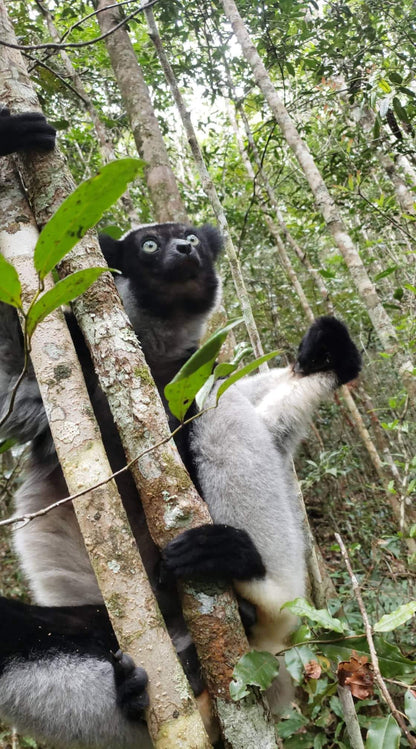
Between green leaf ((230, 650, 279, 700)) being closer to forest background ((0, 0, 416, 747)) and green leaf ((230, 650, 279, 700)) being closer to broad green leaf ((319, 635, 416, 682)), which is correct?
broad green leaf ((319, 635, 416, 682))

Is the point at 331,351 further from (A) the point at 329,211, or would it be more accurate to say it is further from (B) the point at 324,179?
(B) the point at 324,179

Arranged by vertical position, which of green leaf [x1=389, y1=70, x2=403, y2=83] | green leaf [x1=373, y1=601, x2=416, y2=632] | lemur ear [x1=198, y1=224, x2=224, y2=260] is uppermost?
green leaf [x1=389, y1=70, x2=403, y2=83]

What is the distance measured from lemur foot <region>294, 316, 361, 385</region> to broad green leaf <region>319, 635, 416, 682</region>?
1250mm

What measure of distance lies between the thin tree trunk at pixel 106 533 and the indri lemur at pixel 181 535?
0.43 feet

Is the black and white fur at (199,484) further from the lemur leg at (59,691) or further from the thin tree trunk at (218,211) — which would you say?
the thin tree trunk at (218,211)

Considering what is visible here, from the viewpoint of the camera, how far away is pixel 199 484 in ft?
6.75

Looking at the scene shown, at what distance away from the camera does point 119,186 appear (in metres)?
0.76

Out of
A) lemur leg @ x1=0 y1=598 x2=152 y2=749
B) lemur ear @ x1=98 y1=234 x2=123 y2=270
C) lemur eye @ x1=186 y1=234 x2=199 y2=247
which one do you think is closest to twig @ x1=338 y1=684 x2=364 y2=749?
lemur leg @ x1=0 y1=598 x2=152 y2=749

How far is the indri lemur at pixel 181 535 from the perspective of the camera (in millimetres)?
1636

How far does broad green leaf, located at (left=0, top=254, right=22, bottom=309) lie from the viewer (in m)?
0.74

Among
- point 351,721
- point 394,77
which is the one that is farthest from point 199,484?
point 394,77

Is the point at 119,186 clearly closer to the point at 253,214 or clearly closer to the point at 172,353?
the point at 172,353

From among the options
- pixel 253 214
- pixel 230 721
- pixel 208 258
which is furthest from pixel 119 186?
pixel 253 214

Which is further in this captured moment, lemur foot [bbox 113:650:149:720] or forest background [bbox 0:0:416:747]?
forest background [bbox 0:0:416:747]
